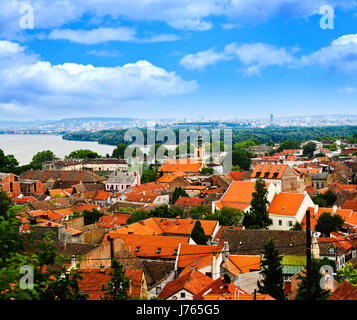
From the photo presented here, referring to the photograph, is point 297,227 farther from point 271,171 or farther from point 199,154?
point 199,154

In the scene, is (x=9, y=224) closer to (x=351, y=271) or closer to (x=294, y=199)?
(x=351, y=271)

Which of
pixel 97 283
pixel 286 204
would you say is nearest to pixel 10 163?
pixel 286 204

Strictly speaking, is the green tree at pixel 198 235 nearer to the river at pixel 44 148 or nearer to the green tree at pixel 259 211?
the green tree at pixel 259 211

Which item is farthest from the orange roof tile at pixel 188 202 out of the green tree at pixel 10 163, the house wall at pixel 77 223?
the green tree at pixel 10 163

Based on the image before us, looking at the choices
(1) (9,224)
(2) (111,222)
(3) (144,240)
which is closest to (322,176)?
(2) (111,222)

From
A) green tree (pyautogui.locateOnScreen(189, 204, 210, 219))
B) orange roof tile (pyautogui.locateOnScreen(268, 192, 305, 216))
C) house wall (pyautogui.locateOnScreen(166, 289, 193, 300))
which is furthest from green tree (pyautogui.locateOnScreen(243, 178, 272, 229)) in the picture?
house wall (pyautogui.locateOnScreen(166, 289, 193, 300))
